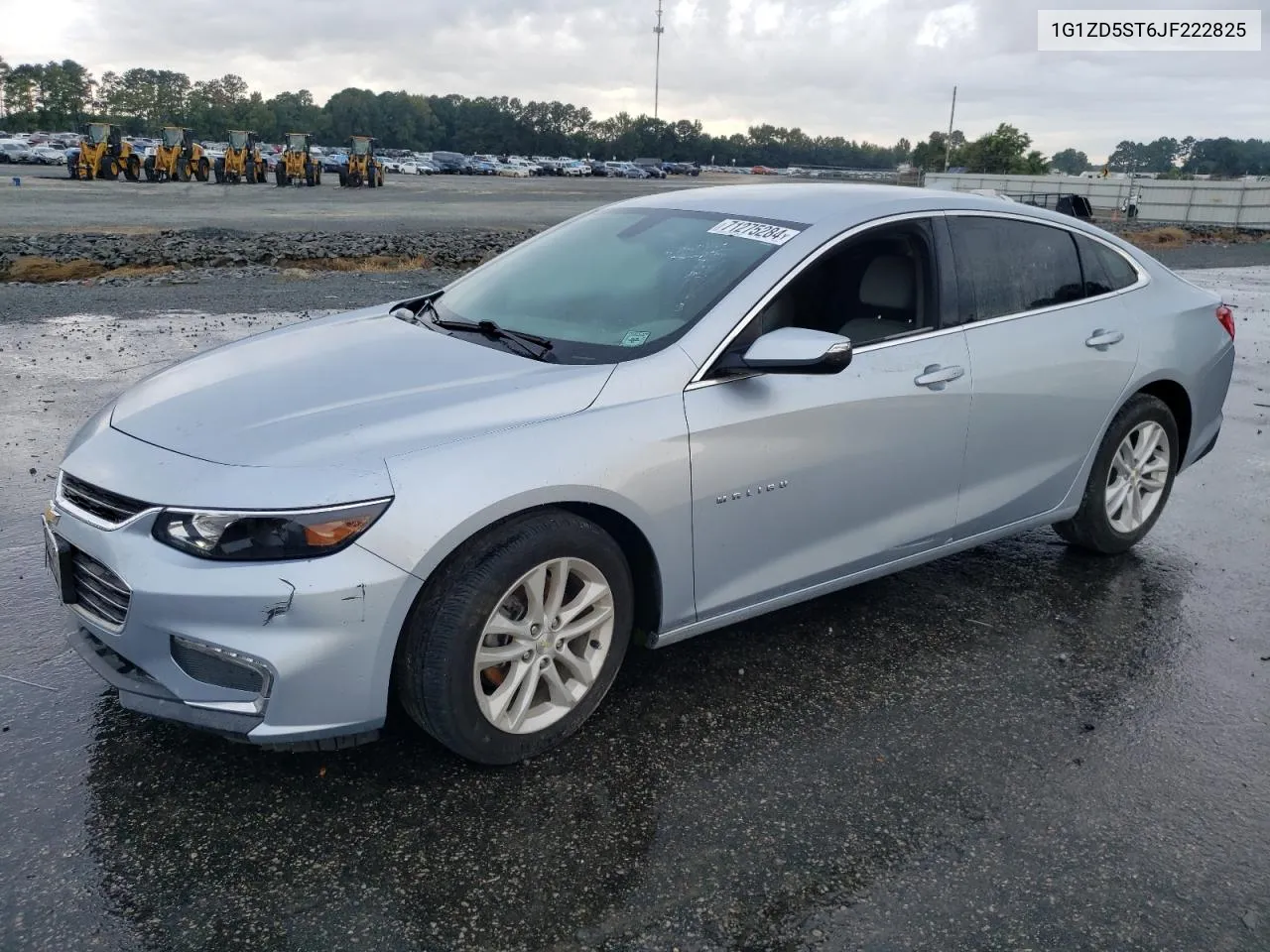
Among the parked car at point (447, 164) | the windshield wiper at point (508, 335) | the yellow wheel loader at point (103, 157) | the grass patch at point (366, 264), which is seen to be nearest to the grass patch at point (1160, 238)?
the grass patch at point (366, 264)

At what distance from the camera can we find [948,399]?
399 centimetres

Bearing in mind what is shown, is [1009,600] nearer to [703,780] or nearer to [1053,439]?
[1053,439]

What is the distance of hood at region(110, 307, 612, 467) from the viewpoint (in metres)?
2.94

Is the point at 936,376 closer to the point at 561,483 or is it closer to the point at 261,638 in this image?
the point at 561,483

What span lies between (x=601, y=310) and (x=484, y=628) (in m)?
1.34

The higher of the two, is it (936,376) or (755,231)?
(755,231)

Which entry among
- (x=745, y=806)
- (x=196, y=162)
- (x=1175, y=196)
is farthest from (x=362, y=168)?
(x=745, y=806)

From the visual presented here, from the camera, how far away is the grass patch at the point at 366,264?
54.4 ft

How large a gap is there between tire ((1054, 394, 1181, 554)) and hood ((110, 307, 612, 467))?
267 cm

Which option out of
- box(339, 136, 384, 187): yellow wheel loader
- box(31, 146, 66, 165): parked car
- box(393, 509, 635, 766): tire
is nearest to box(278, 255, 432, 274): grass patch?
box(393, 509, 635, 766): tire

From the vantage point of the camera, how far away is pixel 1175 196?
37062mm

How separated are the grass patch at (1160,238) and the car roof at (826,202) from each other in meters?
26.3

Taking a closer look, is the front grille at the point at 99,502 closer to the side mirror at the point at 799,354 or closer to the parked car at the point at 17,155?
the side mirror at the point at 799,354

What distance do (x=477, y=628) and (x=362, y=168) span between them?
4904 centimetres
